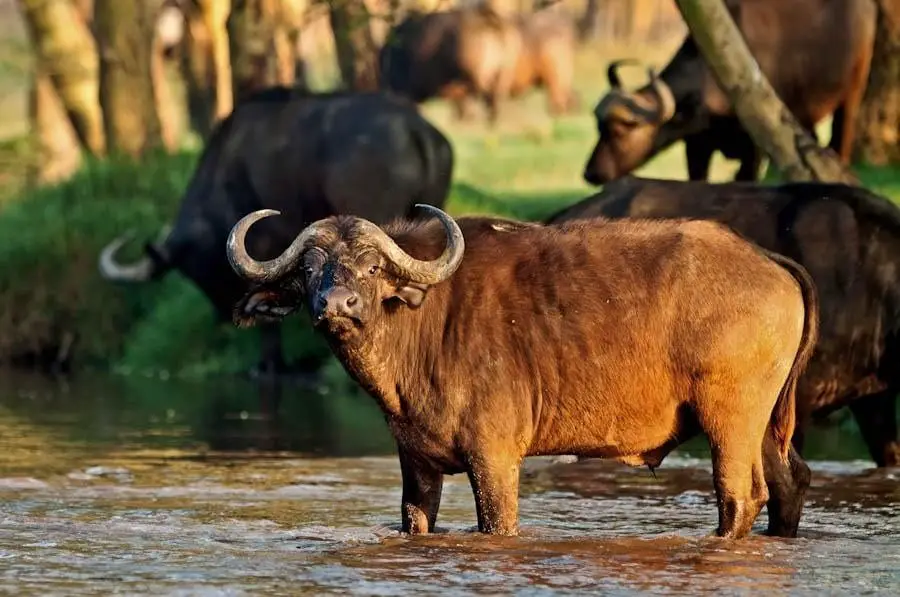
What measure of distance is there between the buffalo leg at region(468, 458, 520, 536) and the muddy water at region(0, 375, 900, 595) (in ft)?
0.31

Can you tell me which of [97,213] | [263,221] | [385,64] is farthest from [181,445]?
[385,64]

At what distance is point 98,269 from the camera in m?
22.2

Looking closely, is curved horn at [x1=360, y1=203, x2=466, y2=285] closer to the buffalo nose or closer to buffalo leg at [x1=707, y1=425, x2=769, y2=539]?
the buffalo nose

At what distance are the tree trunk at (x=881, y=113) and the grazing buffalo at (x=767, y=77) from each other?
52 centimetres

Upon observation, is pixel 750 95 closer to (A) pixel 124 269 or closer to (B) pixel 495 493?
(B) pixel 495 493

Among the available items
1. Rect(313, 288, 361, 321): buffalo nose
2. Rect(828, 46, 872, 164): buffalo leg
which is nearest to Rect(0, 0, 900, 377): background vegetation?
Rect(828, 46, 872, 164): buffalo leg

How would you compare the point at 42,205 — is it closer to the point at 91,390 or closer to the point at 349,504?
the point at 91,390

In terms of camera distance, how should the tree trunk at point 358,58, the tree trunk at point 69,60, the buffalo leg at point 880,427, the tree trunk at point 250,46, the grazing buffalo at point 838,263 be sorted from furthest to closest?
the tree trunk at point 69,60
the tree trunk at point 358,58
the tree trunk at point 250,46
the buffalo leg at point 880,427
the grazing buffalo at point 838,263

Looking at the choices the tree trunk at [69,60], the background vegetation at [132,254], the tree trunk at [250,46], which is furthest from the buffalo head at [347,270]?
the tree trunk at [69,60]

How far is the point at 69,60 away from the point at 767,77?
10.4 meters

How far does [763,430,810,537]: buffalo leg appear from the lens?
1094 cm

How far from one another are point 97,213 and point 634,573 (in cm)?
1441

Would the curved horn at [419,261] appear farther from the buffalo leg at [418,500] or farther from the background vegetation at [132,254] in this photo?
the background vegetation at [132,254]

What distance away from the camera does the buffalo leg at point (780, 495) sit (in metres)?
10.9
